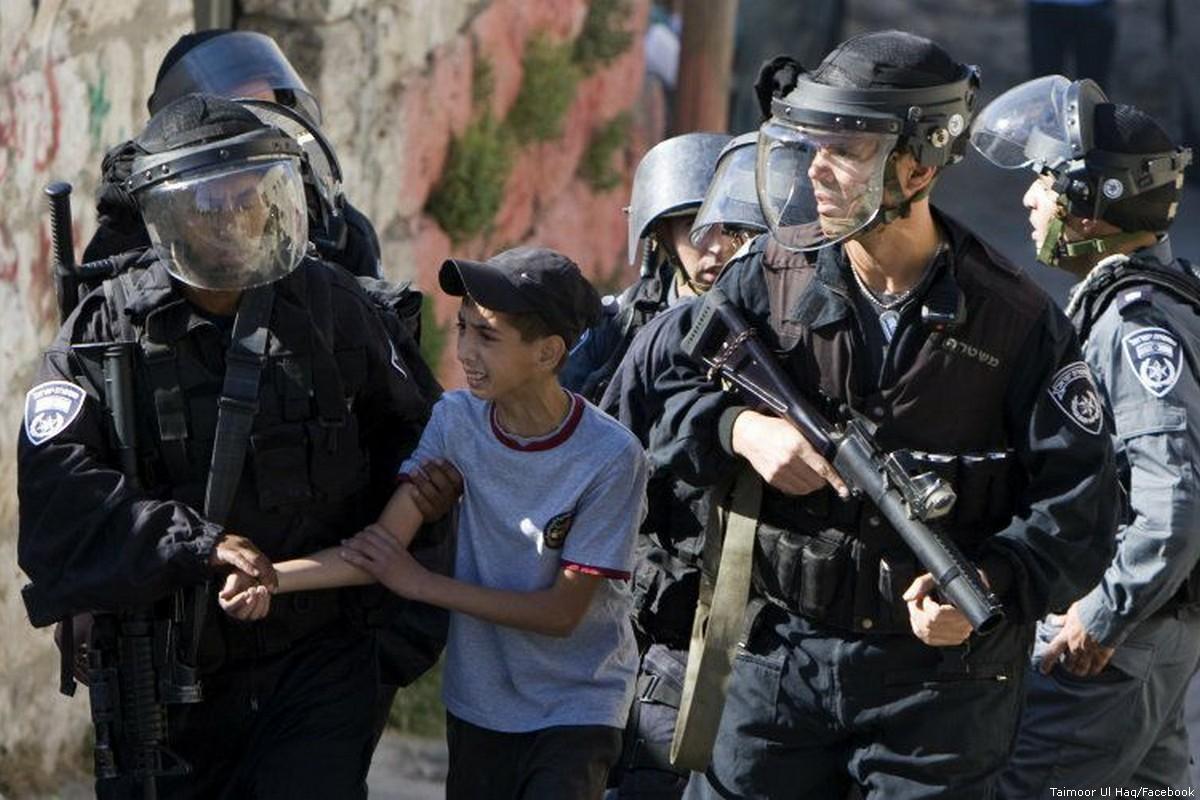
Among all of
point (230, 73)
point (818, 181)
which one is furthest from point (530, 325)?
point (230, 73)

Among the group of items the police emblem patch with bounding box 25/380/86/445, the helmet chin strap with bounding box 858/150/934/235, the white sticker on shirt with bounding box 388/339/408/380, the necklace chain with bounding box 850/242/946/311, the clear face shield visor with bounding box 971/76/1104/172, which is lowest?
the white sticker on shirt with bounding box 388/339/408/380

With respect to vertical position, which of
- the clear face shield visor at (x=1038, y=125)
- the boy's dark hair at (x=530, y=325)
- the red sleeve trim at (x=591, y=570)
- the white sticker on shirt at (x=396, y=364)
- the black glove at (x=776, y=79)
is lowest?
the red sleeve trim at (x=591, y=570)

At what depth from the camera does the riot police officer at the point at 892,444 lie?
3.67 meters

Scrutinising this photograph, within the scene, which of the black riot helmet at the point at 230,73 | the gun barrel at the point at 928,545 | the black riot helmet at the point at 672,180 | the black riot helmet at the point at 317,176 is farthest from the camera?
the black riot helmet at the point at 230,73

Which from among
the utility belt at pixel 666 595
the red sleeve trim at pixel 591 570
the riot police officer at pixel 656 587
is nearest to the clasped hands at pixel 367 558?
the red sleeve trim at pixel 591 570

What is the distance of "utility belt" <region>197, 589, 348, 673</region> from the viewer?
388cm

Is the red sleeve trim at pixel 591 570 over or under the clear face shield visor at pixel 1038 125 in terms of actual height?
under

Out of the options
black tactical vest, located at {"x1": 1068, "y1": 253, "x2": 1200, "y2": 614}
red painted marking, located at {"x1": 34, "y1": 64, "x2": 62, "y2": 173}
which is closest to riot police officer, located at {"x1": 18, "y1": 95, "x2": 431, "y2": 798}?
Answer: black tactical vest, located at {"x1": 1068, "y1": 253, "x2": 1200, "y2": 614}

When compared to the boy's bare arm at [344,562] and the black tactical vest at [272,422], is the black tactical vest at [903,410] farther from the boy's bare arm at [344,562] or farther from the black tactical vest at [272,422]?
the black tactical vest at [272,422]

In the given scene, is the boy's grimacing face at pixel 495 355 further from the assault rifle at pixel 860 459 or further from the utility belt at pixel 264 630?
the utility belt at pixel 264 630

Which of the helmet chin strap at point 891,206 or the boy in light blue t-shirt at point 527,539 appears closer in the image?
the helmet chin strap at point 891,206

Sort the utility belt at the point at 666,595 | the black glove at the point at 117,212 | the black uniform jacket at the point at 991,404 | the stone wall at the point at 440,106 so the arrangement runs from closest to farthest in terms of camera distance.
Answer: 1. the black uniform jacket at the point at 991,404
2. the black glove at the point at 117,212
3. the utility belt at the point at 666,595
4. the stone wall at the point at 440,106

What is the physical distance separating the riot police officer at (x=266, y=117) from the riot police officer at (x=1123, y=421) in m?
1.35

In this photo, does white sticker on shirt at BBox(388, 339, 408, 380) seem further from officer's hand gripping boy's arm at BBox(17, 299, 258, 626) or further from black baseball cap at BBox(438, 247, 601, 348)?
officer's hand gripping boy's arm at BBox(17, 299, 258, 626)
